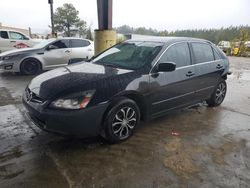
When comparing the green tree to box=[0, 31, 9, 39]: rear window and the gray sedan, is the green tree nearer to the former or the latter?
box=[0, 31, 9, 39]: rear window

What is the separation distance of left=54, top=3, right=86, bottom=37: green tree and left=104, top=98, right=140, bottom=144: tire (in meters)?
28.4

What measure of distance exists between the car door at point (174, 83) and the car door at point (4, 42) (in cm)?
1023

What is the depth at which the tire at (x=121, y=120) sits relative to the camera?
10.2 ft

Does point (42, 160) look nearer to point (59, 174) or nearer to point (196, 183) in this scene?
point (59, 174)

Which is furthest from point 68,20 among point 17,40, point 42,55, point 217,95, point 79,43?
point 217,95

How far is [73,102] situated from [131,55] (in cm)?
159

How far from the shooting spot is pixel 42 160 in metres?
2.83

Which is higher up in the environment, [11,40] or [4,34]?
[4,34]

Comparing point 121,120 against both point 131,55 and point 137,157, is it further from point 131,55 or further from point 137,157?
point 131,55

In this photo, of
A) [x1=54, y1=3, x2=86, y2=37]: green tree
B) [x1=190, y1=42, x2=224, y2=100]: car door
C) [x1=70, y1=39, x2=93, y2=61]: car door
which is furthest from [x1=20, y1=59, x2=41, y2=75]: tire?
[x1=54, y1=3, x2=86, y2=37]: green tree

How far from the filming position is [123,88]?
3141 mm

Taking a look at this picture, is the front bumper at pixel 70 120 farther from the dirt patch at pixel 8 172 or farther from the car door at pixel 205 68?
the car door at pixel 205 68

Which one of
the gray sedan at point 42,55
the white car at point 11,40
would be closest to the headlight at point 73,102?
the gray sedan at point 42,55

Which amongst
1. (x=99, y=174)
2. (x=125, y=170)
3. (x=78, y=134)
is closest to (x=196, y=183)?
(x=125, y=170)
